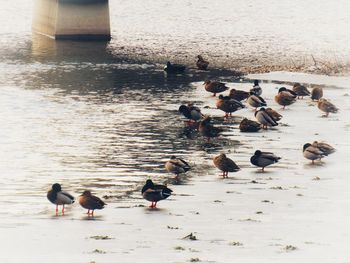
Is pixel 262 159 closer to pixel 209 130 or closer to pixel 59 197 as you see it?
pixel 209 130

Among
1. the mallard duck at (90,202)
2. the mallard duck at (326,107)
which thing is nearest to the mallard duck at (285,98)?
the mallard duck at (326,107)

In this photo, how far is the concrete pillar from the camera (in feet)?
278

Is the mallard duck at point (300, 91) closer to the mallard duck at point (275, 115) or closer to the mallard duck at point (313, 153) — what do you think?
the mallard duck at point (275, 115)

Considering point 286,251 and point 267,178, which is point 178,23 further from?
point 286,251

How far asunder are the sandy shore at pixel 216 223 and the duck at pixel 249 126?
5.25 m

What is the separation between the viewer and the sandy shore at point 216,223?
81.8ft

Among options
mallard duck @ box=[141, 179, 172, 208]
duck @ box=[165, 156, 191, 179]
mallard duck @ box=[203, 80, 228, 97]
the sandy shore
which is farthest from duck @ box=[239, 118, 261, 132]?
mallard duck @ box=[141, 179, 172, 208]

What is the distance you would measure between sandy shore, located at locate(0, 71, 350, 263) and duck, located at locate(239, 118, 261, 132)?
17.2 ft

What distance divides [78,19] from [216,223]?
194 feet

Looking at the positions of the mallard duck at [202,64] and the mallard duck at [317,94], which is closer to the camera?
the mallard duck at [317,94]

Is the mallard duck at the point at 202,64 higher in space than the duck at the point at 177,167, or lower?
lower

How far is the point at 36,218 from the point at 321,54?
54.4 meters

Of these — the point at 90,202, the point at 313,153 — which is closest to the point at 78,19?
the point at 313,153

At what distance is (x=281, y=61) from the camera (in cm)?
7450
